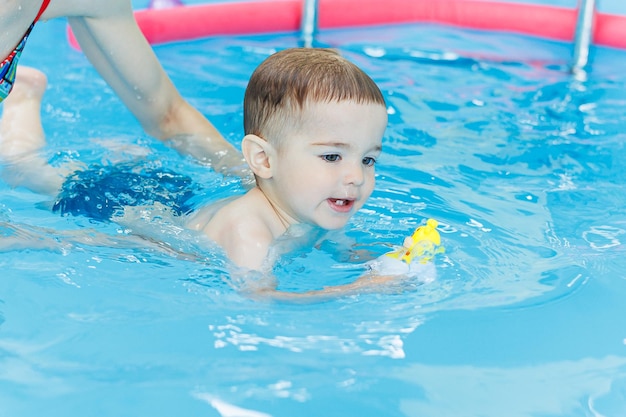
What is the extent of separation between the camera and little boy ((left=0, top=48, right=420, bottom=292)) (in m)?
2.36

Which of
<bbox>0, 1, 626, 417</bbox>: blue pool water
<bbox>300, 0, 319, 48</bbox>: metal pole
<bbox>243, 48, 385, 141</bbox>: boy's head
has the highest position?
<bbox>300, 0, 319, 48</bbox>: metal pole

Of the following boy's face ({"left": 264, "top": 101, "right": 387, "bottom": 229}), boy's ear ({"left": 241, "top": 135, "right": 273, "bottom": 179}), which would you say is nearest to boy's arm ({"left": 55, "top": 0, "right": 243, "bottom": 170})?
boy's ear ({"left": 241, "top": 135, "right": 273, "bottom": 179})

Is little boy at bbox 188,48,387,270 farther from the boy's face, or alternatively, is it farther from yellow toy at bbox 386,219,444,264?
yellow toy at bbox 386,219,444,264

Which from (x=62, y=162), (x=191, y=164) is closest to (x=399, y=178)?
(x=191, y=164)

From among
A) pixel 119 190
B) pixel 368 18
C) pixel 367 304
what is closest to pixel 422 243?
pixel 367 304

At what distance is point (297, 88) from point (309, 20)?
2.87 meters

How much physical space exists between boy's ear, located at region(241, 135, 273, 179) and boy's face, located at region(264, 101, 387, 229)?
3 centimetres

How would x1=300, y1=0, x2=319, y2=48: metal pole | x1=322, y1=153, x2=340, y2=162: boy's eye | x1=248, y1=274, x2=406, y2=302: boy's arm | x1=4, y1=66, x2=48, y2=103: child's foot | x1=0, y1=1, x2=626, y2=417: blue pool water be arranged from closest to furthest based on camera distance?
x1=0, y1=1, x2=626, y2=417: blue pool water → x1=248, y1=274, x2=406, y2=302: boy's arm → x1=322, y1=153, x2=340, y2=162: boy's eye → x1=4, y1=66, x2=48, y2=103: child's foot → x1=300, y1=0, x2=319, y2=48: metal pole

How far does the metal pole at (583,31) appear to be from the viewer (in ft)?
15.7

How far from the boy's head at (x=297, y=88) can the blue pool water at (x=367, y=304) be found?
1.30 feet

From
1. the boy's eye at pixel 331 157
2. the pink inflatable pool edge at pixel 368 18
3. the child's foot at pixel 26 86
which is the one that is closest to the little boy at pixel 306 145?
the boy's eye at pixel 331 157

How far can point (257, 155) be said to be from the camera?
2.51 metres

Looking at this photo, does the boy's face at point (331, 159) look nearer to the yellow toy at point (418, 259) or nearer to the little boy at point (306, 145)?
the little boy at point (306, 145)

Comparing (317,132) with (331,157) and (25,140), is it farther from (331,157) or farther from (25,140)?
(25,140)
